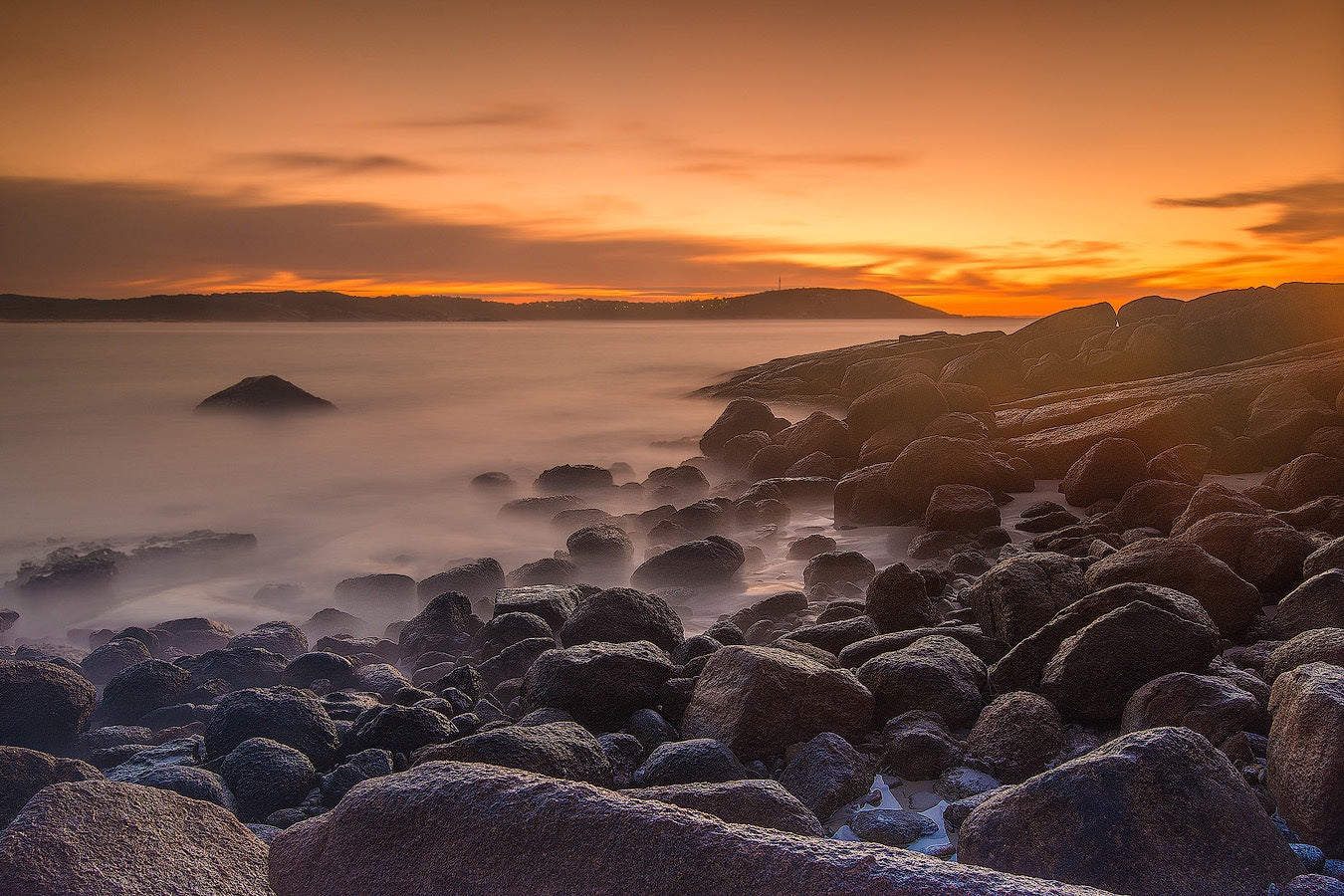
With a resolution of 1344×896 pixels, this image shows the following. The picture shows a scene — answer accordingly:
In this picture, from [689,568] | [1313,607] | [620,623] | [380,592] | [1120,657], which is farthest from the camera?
[380,592]

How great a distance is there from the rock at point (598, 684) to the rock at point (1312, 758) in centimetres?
259

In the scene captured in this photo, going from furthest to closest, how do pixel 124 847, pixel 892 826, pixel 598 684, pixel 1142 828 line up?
1. pixel 598 684
2. pixel 892 826
3. pixel 1142 828
4. pixel 124 847

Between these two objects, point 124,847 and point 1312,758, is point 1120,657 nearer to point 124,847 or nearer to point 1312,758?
point 1312,758

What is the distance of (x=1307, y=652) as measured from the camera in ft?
12.6

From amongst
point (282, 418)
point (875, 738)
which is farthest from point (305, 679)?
point (282, 418)

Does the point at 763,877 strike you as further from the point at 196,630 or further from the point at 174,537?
the point at 174,537

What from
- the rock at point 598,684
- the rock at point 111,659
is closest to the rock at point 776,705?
the rock at point 598,684

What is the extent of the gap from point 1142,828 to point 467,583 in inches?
254

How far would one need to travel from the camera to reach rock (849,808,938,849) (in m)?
→ 3.26

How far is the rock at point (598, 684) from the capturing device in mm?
4375

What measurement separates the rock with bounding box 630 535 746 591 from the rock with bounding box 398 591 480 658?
166 centimetres

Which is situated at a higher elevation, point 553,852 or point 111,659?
point 553,852

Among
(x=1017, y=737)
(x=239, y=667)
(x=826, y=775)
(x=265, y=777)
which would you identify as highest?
(x=1017, y=737)

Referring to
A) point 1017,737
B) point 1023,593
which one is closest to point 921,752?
point 1017,737
